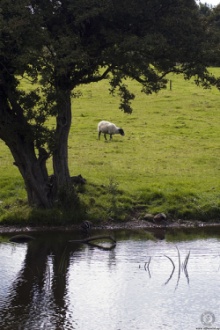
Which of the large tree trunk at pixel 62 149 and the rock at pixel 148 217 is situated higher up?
the large tree trunk at pixel 62 149

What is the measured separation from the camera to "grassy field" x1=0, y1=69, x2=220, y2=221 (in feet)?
96.7

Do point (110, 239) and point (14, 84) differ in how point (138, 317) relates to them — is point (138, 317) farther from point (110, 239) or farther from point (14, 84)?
point (14, 84)

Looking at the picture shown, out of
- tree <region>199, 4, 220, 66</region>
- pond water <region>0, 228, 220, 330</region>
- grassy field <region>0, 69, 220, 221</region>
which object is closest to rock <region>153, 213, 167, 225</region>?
grassy field <region>0, 69, 220, 221</region>

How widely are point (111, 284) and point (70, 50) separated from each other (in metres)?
8.58

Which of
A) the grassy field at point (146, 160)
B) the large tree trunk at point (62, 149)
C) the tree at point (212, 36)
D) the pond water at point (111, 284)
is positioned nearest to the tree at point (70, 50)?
the large tree trunk at point (62, 149)

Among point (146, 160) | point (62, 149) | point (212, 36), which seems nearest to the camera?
point (212, 36)

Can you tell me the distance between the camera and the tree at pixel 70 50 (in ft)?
78.8

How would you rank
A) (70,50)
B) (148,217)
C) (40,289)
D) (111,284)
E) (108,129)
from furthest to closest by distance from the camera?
1. (108,129)
2. (148,217)
3. (70,50)
4. (111,284)
5. (40,289)

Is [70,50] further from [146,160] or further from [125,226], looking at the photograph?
[146,160]

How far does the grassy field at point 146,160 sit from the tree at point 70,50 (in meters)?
3.36

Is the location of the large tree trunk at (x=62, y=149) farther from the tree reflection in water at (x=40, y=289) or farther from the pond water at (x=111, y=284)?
the tree reflection in water at (x=40, y=289)

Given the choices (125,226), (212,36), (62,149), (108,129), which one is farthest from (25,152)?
(108,129)

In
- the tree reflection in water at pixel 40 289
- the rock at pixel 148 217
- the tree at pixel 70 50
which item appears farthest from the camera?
the rock at pixel 148 217

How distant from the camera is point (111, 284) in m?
20.0
